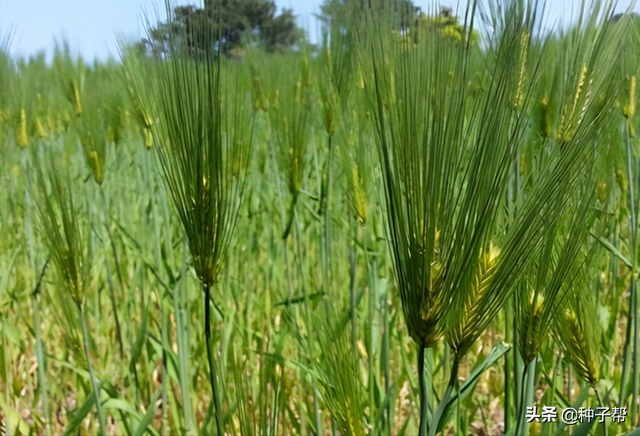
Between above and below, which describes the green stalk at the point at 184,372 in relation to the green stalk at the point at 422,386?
below

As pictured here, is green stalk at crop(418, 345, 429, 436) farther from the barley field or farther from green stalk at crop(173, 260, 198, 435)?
green stalk at crop(173, 260, 198, 435)

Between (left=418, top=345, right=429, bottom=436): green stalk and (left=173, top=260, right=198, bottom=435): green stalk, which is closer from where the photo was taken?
(left=418, top=345, right=429, bottom=436): green stalk

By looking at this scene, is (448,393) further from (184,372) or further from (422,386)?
(184,372)

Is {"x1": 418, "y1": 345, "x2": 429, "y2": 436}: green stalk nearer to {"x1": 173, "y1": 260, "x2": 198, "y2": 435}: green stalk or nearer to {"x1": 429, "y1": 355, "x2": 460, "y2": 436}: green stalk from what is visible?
{"x1": 429, "y1": 355, "x2": 460, "y2": 436}: green stalk

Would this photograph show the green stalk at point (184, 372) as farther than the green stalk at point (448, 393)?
Yes

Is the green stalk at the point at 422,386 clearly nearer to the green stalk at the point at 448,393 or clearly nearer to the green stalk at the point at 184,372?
the green stalk at the point at 448,393

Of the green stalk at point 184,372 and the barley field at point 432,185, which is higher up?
the barley field at point 432,185

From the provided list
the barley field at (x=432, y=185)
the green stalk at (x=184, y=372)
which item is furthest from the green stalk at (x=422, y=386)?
the green stalk at (x=184, y=372)

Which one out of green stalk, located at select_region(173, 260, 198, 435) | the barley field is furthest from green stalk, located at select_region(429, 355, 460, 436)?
green stalk, located at select_region(173, 260, 198, 435)

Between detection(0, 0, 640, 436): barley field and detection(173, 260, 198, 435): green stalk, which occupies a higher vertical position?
detection(0, 0, 640, 436): barley field

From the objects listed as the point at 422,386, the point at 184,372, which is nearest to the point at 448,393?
the point at 422,386

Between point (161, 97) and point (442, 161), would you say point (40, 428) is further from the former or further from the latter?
point (442, 161)

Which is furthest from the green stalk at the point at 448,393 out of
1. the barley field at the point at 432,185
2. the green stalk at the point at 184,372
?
the green stalk at the point at 184,372

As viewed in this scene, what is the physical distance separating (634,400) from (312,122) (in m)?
0.80
